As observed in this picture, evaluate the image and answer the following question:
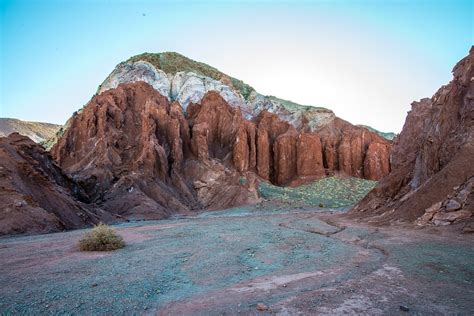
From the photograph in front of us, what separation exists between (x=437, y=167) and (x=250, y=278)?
1649 centimetres

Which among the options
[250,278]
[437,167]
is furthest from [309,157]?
[250,278]

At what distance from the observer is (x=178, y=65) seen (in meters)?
97.0

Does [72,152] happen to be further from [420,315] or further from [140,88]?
[420,315]

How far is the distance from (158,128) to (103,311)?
53245 millimetres

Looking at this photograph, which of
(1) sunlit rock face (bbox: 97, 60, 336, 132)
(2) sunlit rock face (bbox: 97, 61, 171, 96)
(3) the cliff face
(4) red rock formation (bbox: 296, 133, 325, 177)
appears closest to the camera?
(3) the cliff face

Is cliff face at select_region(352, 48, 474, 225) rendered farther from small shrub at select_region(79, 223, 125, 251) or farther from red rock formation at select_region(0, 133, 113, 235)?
red rock formation at select_region(0, 133, 113, 235)

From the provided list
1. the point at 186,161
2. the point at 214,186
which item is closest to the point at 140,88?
the point at 186,161

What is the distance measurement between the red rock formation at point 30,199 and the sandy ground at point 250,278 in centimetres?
919

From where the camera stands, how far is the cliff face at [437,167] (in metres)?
16.4

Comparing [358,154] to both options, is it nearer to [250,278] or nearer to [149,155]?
[149,155]

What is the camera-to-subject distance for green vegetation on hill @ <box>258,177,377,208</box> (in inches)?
1981

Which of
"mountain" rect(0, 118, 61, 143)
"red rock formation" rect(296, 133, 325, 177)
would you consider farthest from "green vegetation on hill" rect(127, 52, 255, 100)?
"mountain" rect(0, 118, 61, 143)

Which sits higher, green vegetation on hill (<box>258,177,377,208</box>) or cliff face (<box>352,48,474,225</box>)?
cliff face (<box>352,48,474,225</box>)

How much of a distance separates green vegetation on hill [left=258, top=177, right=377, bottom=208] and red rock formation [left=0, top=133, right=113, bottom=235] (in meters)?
26.9
